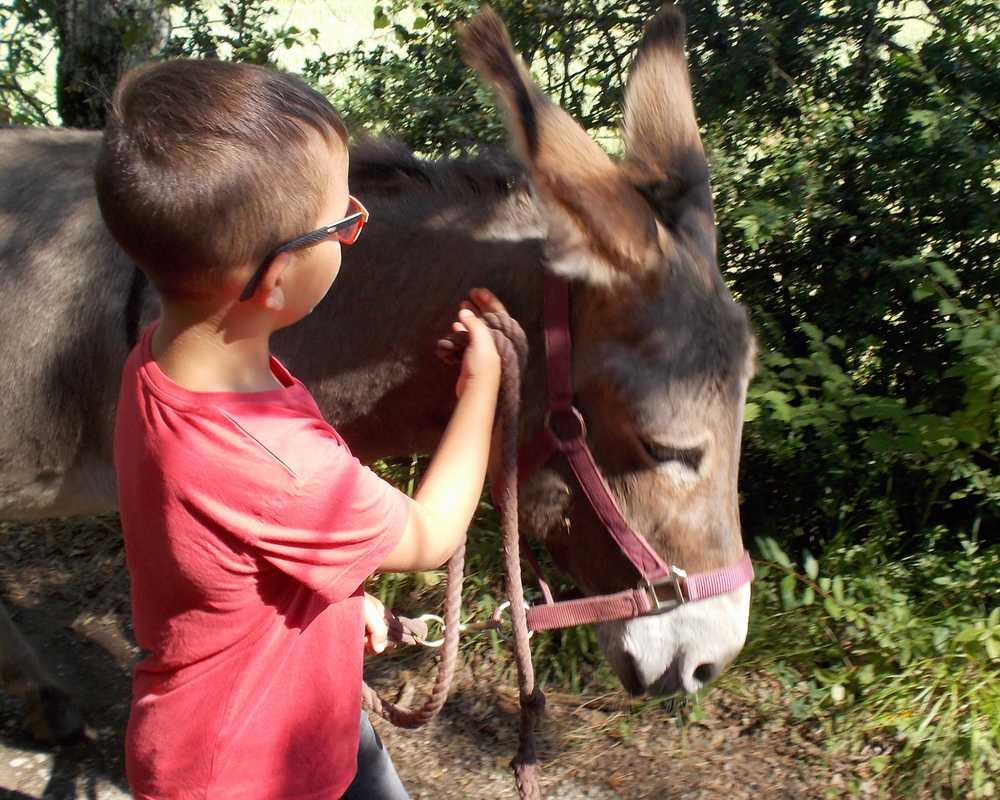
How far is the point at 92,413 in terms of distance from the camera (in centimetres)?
277

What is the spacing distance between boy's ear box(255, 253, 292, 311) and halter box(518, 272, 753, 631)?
31.1 inches

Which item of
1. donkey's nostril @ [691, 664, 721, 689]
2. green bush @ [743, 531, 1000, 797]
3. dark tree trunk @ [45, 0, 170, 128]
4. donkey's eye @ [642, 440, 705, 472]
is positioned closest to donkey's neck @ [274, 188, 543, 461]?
donkey's eye @ [642, 440, 705, 472]

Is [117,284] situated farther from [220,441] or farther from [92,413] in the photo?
[220,441]

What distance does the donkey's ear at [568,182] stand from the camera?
1933 mm

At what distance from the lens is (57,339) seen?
2.72m

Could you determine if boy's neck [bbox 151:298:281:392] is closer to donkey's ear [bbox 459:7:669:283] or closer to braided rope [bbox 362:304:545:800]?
braided rope [bbox 362:304:545:800]

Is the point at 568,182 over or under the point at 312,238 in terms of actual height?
over

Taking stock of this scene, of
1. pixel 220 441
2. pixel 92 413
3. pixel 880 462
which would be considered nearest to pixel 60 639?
pixel 92 413

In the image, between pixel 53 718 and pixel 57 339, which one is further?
pixel 53 718

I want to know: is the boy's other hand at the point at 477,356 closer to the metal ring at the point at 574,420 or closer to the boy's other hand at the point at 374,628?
the metal ring at the point at 574,420

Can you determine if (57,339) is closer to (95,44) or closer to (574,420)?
(574,420)

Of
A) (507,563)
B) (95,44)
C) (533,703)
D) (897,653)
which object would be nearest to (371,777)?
(533,703)

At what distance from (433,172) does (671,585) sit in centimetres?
124

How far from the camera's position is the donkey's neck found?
2256 mm
